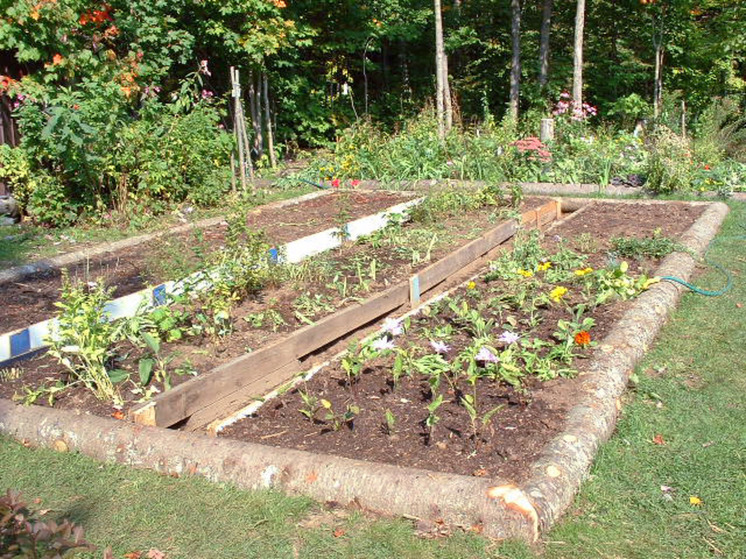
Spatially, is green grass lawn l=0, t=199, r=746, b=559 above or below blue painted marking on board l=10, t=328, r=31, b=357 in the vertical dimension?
below

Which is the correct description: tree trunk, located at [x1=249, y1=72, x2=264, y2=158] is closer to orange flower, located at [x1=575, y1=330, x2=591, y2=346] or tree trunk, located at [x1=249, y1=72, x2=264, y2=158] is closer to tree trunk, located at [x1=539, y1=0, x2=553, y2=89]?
tree trunk, located at [x1=539, y1=0, x2=553, y2=89]

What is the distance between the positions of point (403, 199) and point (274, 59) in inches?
271

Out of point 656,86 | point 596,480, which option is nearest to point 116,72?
A: point 596,480

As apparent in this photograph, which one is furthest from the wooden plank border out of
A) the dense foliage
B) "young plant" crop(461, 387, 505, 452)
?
the dense foliage

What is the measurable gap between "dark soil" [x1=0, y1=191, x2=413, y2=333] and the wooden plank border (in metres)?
1.15

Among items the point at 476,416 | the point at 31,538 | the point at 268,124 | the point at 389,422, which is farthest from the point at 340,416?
the point at 268,124

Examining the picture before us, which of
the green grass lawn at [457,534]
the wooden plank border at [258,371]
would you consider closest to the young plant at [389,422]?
the green grass lawn at [457,534]

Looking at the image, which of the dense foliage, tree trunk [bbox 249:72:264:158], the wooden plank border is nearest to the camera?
the wooden plank border

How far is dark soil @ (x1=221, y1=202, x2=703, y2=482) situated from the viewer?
327cm

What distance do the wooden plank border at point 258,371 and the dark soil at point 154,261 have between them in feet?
3.77

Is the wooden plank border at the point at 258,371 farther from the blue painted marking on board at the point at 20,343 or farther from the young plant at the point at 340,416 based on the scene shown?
the blue painted marking on board at the point at 20,343

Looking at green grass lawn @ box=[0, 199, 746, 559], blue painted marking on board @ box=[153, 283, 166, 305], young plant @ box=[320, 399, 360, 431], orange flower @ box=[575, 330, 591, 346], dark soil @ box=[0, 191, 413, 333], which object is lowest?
green grass lawn @ box=[0, 199, 746, 559]

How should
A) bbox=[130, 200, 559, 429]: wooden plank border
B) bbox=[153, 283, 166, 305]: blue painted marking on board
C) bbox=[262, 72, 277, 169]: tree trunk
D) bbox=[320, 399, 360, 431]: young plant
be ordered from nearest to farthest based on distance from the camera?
bbox=[320, 399, 360, 431]: young plant, bbox=[130, 200, 559, 429]: wooden plank border, bbox=[153, 283, 166, 305]: blue painted marking on board, bbox=[262, 72, 277, 169]: tree trunk

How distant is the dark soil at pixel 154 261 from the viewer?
5.60 m
